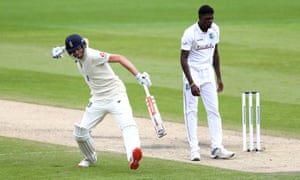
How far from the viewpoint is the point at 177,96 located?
20078mm

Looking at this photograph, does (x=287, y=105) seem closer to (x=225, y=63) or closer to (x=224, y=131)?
(x=224, y=131)

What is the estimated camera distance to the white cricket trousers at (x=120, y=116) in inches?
481

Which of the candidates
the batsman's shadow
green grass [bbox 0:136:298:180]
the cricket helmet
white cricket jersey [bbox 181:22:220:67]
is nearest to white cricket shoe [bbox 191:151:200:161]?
green grass [bbox 0:136:298:180]

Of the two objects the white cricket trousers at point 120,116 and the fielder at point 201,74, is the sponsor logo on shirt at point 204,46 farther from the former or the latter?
the white cricket trousers at point 120,116

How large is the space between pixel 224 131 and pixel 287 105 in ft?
9.20

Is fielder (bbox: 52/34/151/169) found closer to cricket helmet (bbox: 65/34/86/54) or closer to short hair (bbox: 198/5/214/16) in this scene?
cricket helmet (bbox: 65/34/86/54)

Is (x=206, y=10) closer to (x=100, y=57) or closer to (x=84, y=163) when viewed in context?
(x=100, y=57)

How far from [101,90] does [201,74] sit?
5.77 ft

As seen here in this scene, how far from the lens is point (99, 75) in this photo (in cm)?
1248

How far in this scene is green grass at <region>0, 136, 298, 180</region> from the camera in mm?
12047

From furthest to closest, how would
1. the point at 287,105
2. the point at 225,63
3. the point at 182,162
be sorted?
the point at 225,63 → the point at 287,105 → the point at 182,162

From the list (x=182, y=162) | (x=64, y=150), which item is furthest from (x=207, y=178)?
(x=64, y=150)

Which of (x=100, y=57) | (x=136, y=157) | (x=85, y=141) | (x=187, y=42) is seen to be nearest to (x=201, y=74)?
(x=187, y=42)

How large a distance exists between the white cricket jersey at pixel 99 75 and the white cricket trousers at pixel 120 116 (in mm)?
88
